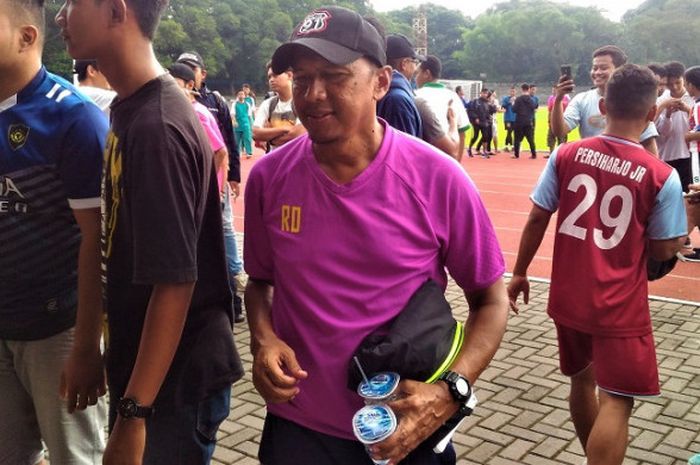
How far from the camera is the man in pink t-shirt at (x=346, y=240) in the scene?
71.6 inches

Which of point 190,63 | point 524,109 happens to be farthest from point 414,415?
point 524,109

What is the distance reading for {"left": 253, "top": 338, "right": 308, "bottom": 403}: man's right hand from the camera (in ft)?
5.85

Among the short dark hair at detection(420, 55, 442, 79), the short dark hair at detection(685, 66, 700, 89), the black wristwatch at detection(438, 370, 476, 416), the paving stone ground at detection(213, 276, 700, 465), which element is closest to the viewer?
the black wristwatch at detection(438, 370, 476, 416)

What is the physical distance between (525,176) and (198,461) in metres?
14.4

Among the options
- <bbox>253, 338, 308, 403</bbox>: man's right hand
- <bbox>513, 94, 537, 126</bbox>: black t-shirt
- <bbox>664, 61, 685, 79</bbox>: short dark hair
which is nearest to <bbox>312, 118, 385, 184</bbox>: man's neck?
<bbox>253, 338, 308, 403</bbox>: man's right hand

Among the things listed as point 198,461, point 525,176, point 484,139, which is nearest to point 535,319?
point 198,461

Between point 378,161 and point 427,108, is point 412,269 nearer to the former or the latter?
A: point 378,161

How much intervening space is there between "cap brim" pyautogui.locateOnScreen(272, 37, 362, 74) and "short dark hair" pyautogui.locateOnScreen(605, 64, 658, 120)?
1775 millimetres

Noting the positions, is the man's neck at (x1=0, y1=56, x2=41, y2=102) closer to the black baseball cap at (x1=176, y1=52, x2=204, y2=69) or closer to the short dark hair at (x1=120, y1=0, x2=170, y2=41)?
the short dark hair at (x1=120, y1=0, x2=170, y2=41)

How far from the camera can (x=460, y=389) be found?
1748 millimetres

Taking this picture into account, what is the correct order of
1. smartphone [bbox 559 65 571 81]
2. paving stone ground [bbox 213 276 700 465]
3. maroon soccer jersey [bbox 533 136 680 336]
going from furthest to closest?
smartphone [bbox 559 65 571 81]
paving stone ground [bbox 213 276 700 465]
maroon soccer jersey [bbox 533 136 680 336]

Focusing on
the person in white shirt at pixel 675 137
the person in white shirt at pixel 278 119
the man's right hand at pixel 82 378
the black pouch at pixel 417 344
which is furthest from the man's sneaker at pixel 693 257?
the man's right hand at pixel 82 378

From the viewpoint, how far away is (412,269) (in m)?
1.85

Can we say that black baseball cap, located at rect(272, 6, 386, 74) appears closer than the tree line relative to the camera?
Yes
